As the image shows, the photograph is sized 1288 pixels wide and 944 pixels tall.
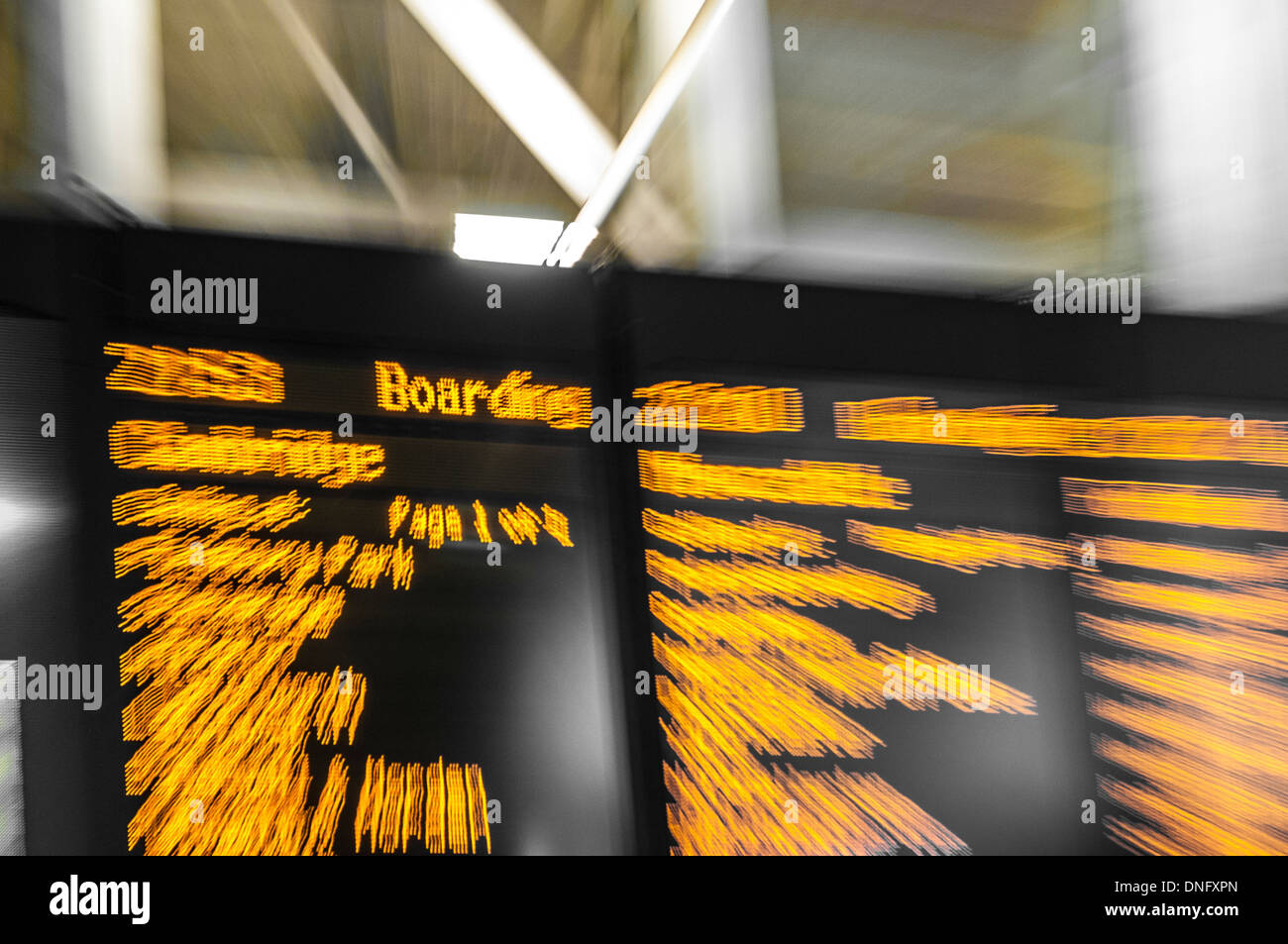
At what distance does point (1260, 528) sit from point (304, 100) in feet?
6.98

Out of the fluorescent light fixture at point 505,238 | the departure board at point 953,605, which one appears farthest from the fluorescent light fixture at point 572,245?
the departure board at point 953,605

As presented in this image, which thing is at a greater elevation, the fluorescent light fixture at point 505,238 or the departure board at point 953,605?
the fluorescent light fixture at point 505,238

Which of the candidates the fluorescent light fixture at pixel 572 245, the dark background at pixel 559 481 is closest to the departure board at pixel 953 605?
the dark background at pixel 559 481

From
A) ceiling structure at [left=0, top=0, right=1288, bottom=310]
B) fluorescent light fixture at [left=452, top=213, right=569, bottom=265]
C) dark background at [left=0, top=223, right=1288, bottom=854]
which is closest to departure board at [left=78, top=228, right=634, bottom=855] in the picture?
dark background at [left=0, top=223, right=1288, bottom=854]

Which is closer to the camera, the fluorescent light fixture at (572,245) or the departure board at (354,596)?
the departure board at (354,596)

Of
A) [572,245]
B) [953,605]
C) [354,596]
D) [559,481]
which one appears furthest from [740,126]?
[354,596]

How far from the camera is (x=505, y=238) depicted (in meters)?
1.51

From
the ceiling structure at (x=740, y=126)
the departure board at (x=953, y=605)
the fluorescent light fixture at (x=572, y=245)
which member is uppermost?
the ceiling structure at (x=740, y=126)

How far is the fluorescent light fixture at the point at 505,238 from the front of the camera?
4.78 feet

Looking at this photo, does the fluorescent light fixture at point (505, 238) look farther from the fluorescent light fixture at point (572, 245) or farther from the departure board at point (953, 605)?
the departure board at point (953, 605)

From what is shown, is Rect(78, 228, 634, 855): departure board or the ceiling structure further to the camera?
the ceiling structure

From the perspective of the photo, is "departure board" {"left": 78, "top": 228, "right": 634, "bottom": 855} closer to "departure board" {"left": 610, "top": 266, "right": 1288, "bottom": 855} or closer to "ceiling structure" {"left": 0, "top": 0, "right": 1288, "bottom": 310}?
"departure board" {"left": 610, "top": 266, "right": 1288, "bottom": 855}

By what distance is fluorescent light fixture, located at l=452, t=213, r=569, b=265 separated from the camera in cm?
146

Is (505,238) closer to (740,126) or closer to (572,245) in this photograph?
(572,245)
